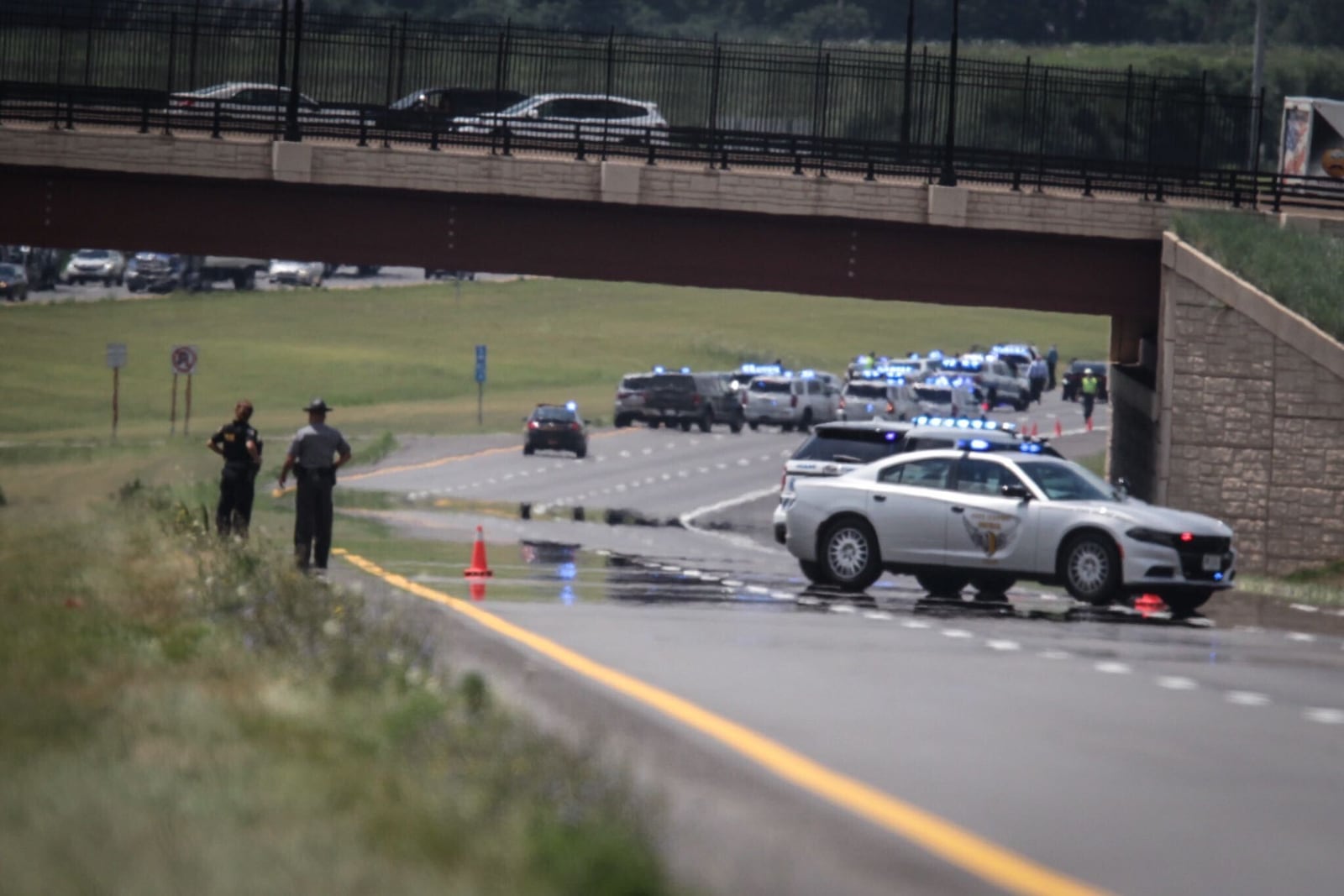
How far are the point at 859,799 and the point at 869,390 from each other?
5814 centimetres

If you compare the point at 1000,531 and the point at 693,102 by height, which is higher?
the point at 693,102

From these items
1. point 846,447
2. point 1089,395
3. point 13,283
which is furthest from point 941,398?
point 13,283

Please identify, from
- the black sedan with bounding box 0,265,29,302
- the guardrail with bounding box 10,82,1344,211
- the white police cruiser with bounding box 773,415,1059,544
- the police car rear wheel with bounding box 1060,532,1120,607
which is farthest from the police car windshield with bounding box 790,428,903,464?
the black sedan with bounding box 0,265,29,302

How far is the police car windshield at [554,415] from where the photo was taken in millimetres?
59125

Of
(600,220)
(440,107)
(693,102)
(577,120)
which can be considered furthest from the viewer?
(693,102)

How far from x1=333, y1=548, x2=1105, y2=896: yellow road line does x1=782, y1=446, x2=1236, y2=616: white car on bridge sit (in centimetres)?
795

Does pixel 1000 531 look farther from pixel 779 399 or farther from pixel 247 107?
pixel 779 399

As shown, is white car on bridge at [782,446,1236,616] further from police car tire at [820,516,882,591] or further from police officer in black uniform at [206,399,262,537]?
police officer in black uniform at [206,399,262,537]

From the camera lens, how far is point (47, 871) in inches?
246

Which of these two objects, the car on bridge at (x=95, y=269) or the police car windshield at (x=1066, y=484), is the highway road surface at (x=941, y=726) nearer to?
the police car windshield at (x=1066, y=484)

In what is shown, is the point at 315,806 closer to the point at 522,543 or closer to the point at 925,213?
the point at 522,543

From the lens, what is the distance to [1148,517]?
2108cm

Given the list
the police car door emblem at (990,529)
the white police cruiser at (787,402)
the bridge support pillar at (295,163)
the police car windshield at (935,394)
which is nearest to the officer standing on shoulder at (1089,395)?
the police car windshield at (935,394)

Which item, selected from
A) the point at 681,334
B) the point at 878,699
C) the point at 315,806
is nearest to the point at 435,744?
the point at 315,806
